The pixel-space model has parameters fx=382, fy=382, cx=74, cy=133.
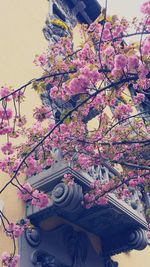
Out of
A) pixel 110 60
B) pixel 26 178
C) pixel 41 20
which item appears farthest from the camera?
pixel 41 20

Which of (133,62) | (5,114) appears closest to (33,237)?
(5,114)

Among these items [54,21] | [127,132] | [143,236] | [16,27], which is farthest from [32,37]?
[143,236]

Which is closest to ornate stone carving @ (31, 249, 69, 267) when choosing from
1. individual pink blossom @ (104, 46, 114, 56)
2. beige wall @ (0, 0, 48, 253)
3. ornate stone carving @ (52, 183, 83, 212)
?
beige wall @ (0, 0, 48, 253)

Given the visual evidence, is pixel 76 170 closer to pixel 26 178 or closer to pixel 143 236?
pixel 26 178

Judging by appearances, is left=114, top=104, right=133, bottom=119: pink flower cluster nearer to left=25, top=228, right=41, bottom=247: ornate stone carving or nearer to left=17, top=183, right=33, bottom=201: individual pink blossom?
left=17, top=183, right=33, bottom=201: individual pink blossom

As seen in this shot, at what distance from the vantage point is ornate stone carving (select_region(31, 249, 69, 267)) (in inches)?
231

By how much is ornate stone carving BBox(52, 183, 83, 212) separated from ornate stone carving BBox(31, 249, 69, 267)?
33.0 inches

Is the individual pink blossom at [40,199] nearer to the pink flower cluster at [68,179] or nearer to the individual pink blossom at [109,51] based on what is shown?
the pink flower cluster at [68,179]

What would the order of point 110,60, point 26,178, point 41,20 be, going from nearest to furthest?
1. point 110,60
2. point 26,178
3. point 41,20

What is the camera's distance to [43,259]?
6.07m

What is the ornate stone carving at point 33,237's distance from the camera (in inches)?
233

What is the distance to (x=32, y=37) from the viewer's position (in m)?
9.40

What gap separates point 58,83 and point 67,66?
0.95ft

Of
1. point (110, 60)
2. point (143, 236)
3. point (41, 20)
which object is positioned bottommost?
point (143, 236)
